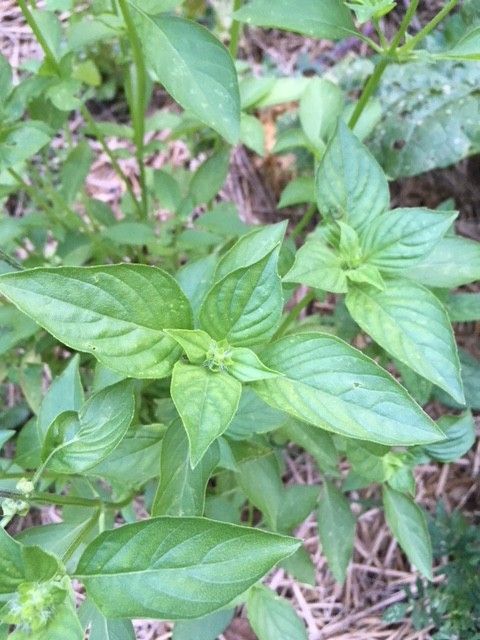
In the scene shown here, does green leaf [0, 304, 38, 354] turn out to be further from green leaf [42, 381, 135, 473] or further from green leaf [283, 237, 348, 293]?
green leaf [283, 237, 348, 293]

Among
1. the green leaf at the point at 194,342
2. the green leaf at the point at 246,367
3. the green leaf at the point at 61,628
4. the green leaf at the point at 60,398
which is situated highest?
the green leaf at the point at 194,342

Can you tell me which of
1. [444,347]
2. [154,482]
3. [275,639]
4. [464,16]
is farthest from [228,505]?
[464,16]

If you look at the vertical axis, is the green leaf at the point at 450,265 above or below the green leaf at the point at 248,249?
below

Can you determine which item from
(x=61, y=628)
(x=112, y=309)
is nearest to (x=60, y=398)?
(x=112, y=309)

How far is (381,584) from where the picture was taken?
1.86 m

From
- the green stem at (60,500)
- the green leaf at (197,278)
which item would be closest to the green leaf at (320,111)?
the green leaf at (197,278)

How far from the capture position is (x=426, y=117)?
6.63 feet

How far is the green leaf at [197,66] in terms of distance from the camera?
3.89ft

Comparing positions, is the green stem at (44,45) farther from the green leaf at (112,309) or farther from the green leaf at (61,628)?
the green leaf at (61,628)

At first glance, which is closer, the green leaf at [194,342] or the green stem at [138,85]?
the green leaf at [194,342]

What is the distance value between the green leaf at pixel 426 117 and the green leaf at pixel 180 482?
1282 mm

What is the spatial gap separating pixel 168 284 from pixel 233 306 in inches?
4.0

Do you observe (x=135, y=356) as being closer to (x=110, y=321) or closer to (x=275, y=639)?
(x=110, y=321)

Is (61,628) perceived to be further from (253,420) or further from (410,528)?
(410,528)
